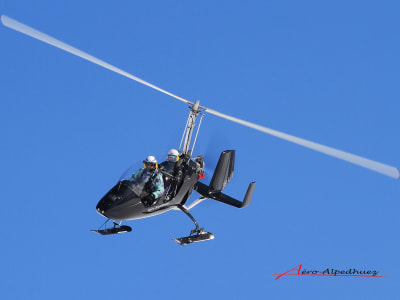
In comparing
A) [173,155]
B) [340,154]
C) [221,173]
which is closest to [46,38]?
[173,155]

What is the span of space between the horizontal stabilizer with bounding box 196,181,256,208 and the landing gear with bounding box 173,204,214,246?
1.19 m

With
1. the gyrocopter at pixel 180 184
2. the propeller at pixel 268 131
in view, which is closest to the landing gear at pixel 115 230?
the gyrocopter at pixel 180 184

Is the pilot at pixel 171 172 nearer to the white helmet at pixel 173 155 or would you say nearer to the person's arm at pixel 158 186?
the white helmet at pixel 173 155

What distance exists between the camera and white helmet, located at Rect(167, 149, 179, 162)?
14.5 metres

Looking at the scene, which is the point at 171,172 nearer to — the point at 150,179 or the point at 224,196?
the point at 150,179

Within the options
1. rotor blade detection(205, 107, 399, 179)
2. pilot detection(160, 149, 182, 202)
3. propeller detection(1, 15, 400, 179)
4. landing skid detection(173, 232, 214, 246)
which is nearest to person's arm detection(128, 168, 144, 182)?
pilot detection(160, 149, 182, 202)

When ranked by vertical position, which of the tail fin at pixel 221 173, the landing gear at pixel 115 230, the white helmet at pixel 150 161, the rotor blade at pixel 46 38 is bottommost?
the landing gear at pixel 115 230

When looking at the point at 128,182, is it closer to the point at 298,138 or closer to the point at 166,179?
the point at 166,179

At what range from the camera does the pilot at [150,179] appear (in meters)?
13.5

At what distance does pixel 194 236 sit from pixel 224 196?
2382 mm

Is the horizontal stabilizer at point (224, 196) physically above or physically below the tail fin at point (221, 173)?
below

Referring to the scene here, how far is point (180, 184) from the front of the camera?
47.7 ft

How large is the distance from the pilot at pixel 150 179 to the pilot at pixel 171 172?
0.37 m

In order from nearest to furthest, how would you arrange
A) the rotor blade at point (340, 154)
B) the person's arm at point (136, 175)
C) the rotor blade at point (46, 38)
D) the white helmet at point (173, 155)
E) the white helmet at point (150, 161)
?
the rotor blade at point (340, 154) → the rotor blade at point (46, 38) → the person's arm at point (136, 175) → the white helmet at point (150, 161) → the white helmet at point (173, 155)
